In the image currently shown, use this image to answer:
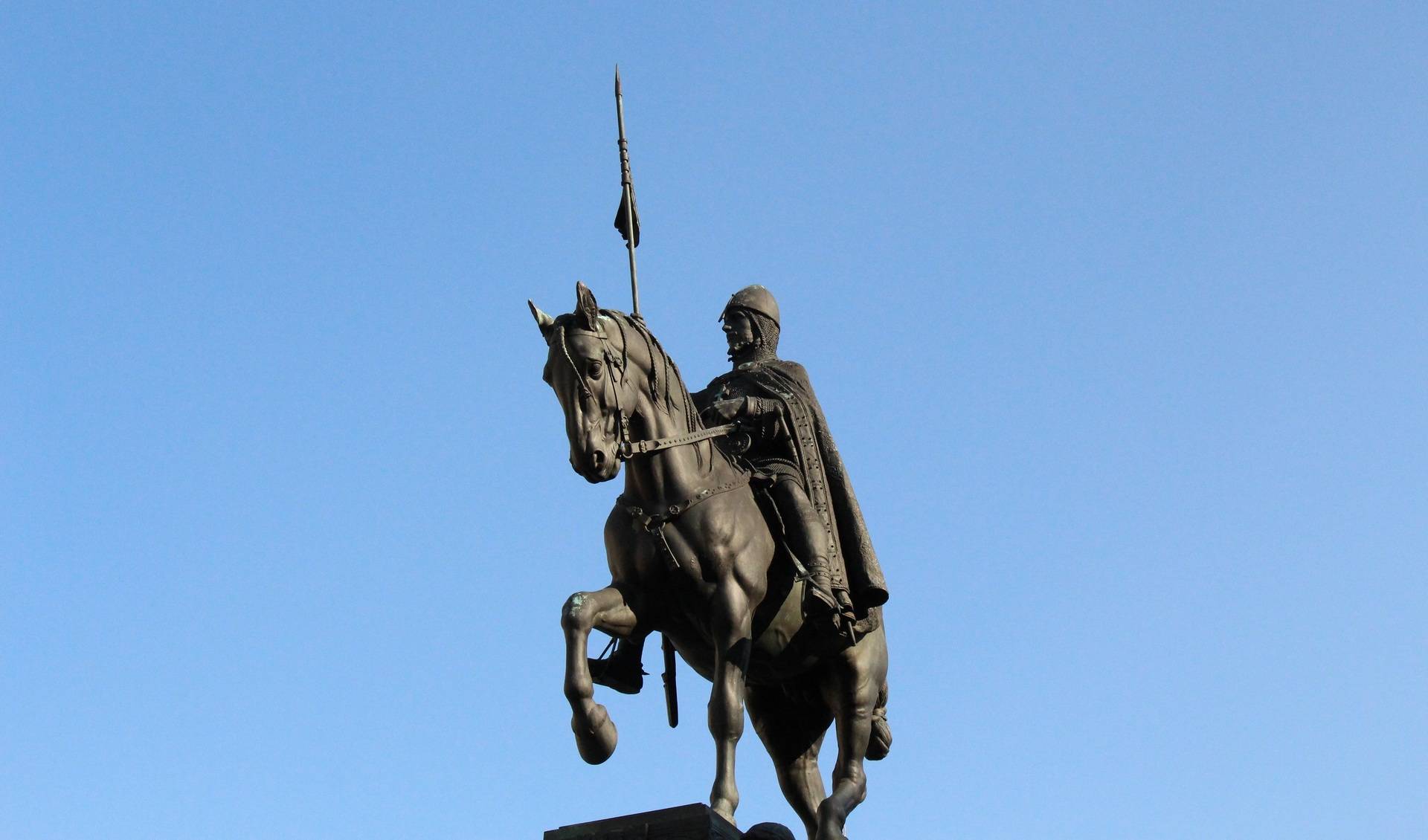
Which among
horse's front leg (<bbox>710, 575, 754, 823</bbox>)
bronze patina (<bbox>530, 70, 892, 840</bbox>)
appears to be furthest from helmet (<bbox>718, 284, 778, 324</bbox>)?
horse's front leg (<bbox>710, 575, 754, 823</bbox>)

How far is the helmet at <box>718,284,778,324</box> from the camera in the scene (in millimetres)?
17828

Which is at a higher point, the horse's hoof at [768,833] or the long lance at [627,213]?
the long lance at [627,213]

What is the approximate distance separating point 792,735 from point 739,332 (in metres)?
3.50

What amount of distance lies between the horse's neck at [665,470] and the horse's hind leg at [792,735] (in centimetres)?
266

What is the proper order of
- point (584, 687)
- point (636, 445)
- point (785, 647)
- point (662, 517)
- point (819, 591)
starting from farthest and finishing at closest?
point (785, 647) < point (819, 591) < point (662, 517) < point (636, 445) < point (584, 687)

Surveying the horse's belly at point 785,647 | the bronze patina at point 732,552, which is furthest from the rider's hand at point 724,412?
the horse's belly at point 785,647

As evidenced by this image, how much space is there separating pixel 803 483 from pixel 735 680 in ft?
7.13

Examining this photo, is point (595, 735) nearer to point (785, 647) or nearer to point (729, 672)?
point (729, 672)

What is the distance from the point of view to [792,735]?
17391 mm

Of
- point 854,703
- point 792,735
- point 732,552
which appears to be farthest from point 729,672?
point 792,735

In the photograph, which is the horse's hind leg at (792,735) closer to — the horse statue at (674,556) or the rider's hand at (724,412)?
the horse statue at (674,556)

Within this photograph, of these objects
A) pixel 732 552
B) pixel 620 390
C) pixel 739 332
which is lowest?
pixel 732 552

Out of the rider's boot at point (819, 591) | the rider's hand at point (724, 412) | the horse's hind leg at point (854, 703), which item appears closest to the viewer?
the rider's boot at point (819, 591)

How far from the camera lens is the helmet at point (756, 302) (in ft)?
58.5
